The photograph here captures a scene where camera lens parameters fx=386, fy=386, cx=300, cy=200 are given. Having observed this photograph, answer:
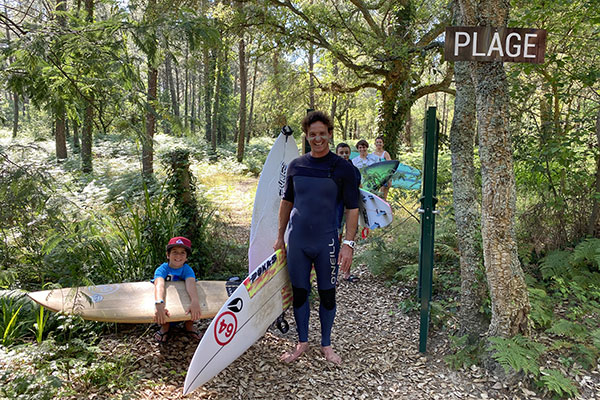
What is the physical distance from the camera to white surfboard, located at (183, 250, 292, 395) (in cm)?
242

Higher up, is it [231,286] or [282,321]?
[231,286]

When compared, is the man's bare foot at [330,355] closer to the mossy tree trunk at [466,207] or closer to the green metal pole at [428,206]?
the green metal pole at [428,206]

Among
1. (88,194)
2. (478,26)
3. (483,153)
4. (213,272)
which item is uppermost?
(478,26)

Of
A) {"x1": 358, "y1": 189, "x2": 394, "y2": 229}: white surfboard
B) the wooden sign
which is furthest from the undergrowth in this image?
the wooden sign

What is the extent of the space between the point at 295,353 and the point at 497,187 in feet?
6.29

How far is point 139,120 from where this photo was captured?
318 centimetres

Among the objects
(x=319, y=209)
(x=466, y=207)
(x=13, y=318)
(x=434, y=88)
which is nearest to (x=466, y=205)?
(x=466, y=207)

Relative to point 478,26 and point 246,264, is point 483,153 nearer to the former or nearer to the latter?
point 478,26

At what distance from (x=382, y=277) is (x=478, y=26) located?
314 cm

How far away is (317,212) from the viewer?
8.87ft

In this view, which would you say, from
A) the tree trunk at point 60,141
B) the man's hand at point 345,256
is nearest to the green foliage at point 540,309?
the man's hand at point 345,256

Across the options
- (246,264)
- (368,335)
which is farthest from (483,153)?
(246,264)

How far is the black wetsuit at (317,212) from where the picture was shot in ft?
8.92

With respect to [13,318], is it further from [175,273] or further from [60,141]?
[60,141]
